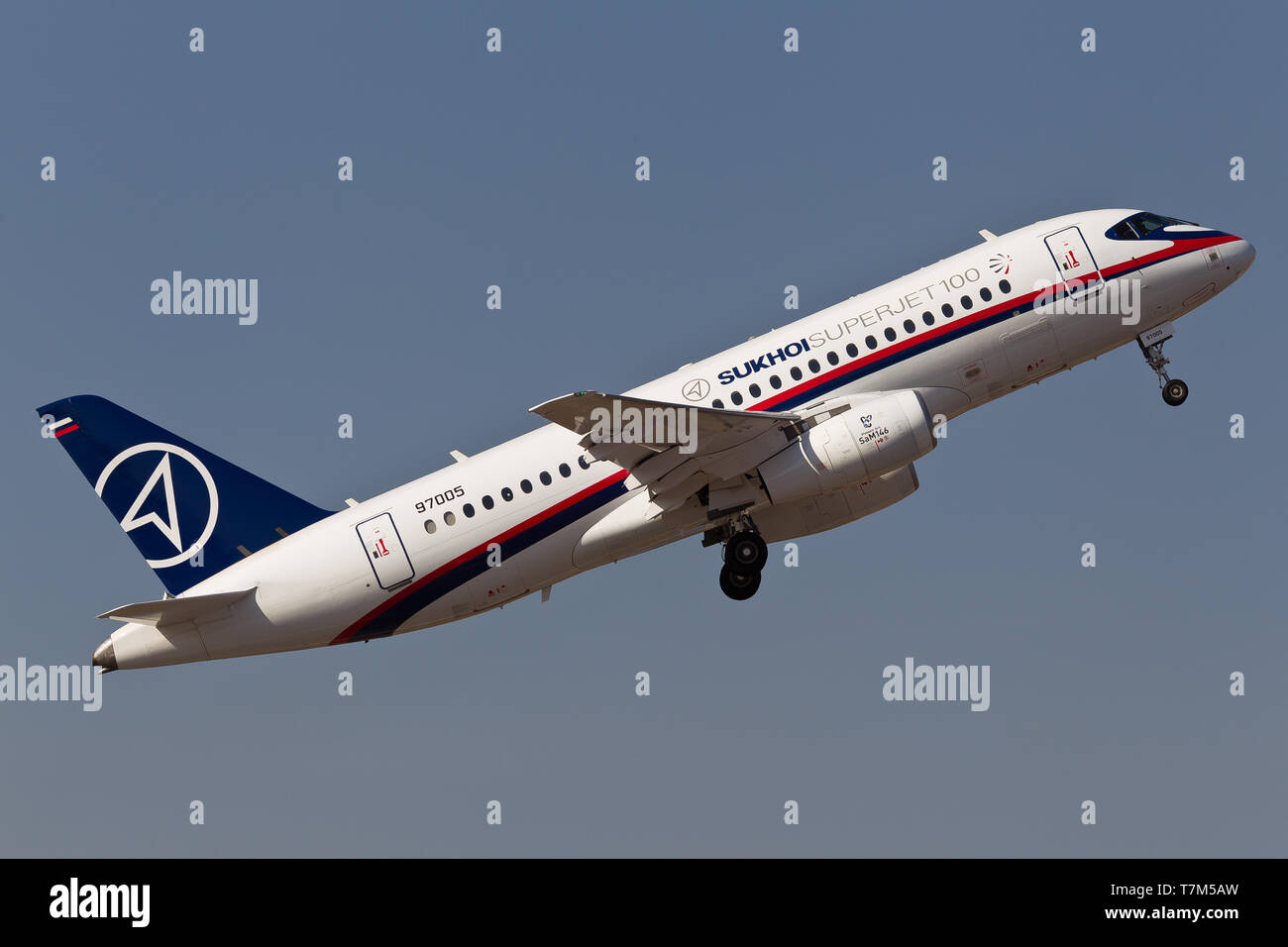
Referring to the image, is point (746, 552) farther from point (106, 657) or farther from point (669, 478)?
point (106, 657)

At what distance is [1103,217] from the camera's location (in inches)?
1698

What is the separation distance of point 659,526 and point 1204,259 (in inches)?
638

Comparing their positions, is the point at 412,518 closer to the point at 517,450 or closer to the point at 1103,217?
the point at 517,450

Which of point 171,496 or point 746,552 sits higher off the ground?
point 171,496

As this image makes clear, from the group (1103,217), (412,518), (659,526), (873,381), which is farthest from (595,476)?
(1103,217)

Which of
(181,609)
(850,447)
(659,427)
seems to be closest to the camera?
(659,427)

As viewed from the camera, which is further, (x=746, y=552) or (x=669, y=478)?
(x=746, y=552)

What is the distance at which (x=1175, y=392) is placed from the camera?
43812 millimetres

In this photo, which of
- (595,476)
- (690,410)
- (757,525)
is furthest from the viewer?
(757,525)

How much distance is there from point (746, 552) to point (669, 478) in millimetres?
3379

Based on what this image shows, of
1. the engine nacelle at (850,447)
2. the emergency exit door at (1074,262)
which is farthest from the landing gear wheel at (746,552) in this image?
the emergency exit door at (1074,262)

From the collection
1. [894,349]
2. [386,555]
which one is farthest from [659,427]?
[386,555]

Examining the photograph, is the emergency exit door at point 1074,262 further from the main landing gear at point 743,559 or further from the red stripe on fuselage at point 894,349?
the main landing gear at point 743,559

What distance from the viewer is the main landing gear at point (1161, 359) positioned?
1698 inches
